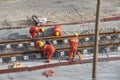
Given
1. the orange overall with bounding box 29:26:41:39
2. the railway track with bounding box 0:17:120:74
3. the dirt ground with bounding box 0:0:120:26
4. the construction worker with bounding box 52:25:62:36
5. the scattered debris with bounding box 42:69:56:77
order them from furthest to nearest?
the dirt ground with bounding box 0:0:120:26 → the construction worker with bounding box 52:25:62:36 → the orange overall with bounding box 29:26:41:39 → the railway track with bounding box 0:17:120:74 → the scattered debris with bounding box 42:69:56:77

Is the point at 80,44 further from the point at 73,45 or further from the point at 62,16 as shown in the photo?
the point at 62,16

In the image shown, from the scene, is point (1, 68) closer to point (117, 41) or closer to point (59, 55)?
point (59, 55)

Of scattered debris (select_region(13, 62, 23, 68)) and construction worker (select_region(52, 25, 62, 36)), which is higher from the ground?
construction worker (select_region(52, 25, 62, 36))

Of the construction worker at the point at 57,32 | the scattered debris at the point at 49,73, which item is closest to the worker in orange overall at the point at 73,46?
the scattered debris at the point at 49,73

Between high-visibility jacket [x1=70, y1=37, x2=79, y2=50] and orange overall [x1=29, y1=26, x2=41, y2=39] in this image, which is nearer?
high-visibility jacket [x1=70, y1=37, x2=79, y2=50]

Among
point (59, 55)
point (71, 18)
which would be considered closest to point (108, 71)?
point (59, 55)

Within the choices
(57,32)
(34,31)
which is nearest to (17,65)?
(34,31)

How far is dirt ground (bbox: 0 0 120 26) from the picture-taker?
2125 centimetres

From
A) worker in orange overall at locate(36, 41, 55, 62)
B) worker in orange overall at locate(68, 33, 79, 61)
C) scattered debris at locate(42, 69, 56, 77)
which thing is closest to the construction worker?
worker in orange overall at locate(36, 41, 55, 62)

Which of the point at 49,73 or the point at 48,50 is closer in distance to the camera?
the point at 49,73

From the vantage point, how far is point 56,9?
2217 centimetres

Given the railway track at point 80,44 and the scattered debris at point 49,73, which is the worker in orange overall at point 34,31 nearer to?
the railway track at point 80,44

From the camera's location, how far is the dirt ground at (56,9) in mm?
21250

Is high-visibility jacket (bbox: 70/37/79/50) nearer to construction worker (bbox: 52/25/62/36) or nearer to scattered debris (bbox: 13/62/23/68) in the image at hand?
construction worker (bbox: 52/25/62/36)
